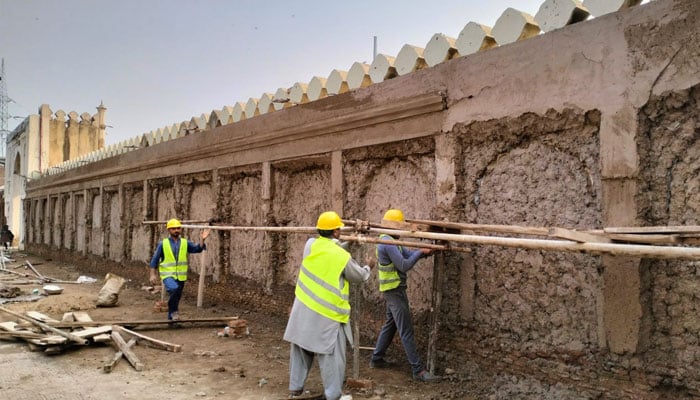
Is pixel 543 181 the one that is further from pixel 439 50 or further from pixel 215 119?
pixel 215 119

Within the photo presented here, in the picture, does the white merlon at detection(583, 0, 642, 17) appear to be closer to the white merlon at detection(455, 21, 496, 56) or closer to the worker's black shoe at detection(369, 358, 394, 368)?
the white merlon at detection(455, 21, 496, 56)

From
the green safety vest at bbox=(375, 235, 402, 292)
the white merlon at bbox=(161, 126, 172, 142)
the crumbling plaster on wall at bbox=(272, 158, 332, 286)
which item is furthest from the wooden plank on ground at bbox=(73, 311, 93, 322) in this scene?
the green safety vest at bbox=(375, 235, 402, 292)

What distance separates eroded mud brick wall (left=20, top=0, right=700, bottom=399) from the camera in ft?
15.3

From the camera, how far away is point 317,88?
28.1 feet

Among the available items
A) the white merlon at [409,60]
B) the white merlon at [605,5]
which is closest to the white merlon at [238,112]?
the white merlon at [409,60]

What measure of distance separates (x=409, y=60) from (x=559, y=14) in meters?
2.05

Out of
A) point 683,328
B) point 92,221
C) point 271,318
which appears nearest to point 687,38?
point 683,328

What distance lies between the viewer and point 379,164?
25.0 ft

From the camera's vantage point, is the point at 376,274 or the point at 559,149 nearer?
the point at 559,149

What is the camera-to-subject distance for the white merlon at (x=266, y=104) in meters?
9.67

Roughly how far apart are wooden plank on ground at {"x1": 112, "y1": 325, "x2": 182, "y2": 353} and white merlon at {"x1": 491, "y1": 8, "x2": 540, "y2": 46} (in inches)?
224

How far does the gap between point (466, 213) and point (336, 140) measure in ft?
8.62

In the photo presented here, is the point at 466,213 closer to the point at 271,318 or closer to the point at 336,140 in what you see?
the point at 336,140

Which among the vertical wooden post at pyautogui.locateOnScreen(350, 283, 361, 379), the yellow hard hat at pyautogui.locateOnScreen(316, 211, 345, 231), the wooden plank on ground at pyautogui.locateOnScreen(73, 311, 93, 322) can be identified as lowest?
the wooden plank on ground at pyautogui.locateOnScreen(73, 311, 93, 322)
